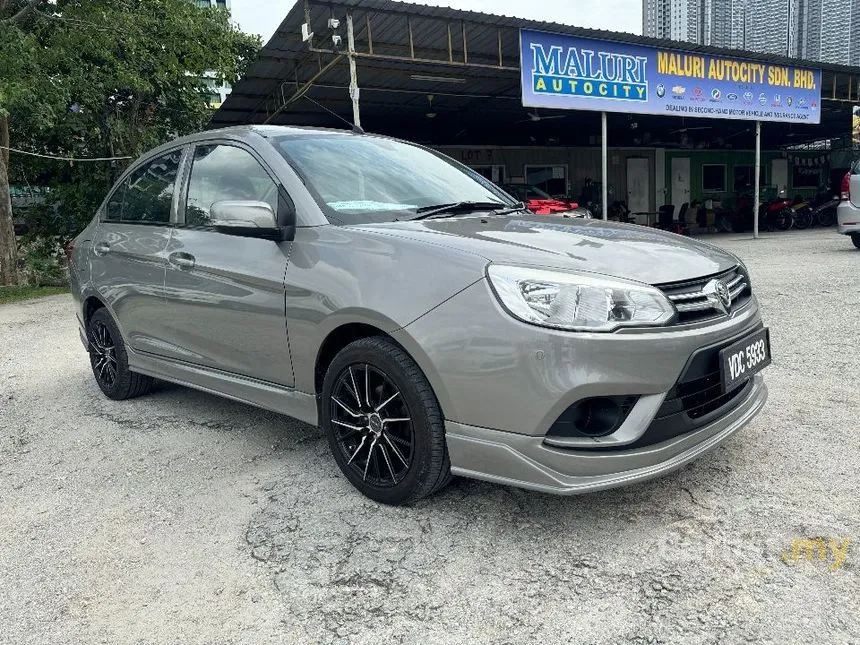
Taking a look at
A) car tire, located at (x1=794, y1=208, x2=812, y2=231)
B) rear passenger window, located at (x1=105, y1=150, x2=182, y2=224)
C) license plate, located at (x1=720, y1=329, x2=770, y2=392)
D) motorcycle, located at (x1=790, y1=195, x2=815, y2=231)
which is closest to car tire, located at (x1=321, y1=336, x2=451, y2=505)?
license plate, located at (x1=720, y1=329, x2=770, y2=392)

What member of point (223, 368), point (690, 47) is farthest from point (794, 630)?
point (690, 47)

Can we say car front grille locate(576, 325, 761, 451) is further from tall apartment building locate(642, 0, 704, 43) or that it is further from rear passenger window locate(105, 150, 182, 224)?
tall apartment building locate(642, 0, 704, 43)

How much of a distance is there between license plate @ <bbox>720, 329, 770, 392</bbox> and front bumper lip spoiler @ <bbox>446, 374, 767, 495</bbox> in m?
0.23

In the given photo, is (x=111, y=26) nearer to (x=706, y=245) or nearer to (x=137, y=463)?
(x=137, y=463)

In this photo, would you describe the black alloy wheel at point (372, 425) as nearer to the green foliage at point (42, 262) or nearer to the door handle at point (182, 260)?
the door handle at point (182, 260)

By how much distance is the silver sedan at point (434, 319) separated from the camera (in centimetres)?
230

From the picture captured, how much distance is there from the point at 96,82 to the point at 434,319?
44.8 feet

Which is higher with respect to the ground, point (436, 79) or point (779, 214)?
point (436, 79)

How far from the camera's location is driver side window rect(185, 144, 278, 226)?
3.27 meters

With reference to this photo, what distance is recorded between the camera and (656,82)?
565 inches

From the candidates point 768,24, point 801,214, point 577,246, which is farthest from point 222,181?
point 768,24

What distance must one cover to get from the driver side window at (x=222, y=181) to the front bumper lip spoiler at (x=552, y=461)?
1429 mm

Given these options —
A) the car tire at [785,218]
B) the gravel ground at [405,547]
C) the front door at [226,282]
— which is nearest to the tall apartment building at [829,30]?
the car tire at [785,218]

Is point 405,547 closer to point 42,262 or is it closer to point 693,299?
point 693,299
